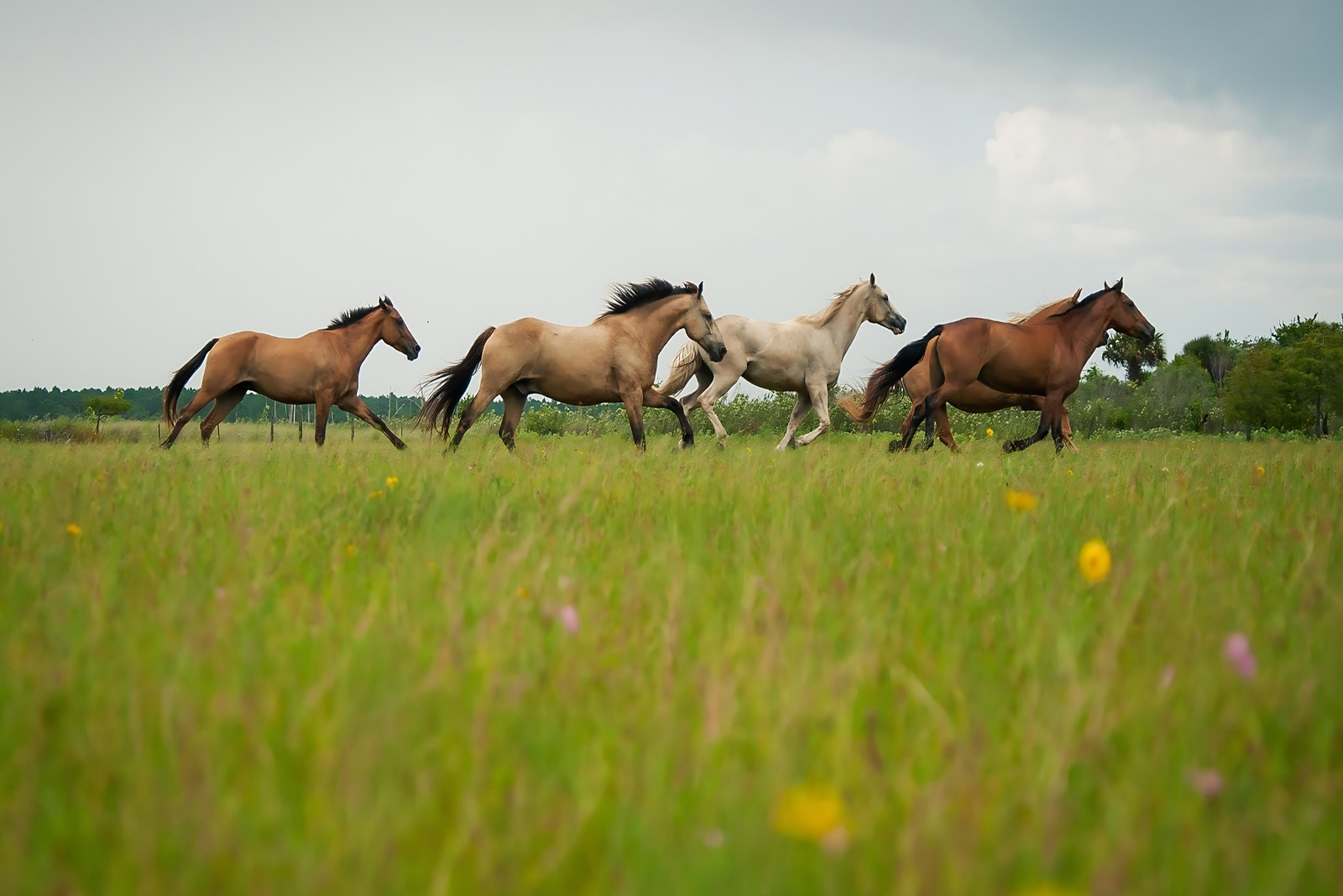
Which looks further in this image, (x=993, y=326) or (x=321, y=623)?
(x=993, y=326)

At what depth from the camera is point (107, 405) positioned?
1682 inches

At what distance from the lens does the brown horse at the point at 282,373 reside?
1077 cm

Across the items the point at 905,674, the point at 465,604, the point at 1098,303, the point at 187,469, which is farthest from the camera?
the point at 1098,303

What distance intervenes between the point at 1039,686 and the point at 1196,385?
2301 inches

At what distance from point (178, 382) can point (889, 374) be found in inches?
359

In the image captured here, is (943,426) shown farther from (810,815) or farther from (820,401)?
(810,815)

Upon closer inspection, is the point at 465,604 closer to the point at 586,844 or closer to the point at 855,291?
the point at 586,844

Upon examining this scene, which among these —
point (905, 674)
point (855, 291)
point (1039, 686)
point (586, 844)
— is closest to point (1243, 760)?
point (1039, 686)

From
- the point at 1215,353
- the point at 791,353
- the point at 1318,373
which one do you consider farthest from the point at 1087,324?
the point at 1215,353

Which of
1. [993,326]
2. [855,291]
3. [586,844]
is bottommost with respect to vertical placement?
[586,844]

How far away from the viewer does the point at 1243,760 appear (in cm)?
151

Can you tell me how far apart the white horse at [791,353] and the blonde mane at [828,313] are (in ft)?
0.04

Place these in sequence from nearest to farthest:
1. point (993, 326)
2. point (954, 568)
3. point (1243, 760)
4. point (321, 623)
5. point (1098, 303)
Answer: point (1243, 760)
point (321, 623)
point (954, 568)
point (993, 326)
point (1098, 303)

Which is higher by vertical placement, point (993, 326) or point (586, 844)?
point (993, 326)
